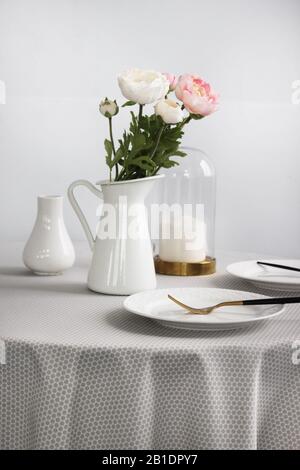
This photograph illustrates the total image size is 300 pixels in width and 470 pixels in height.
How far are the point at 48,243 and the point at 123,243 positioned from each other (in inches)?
10.8

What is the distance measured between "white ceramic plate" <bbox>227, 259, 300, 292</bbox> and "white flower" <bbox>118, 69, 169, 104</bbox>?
45 cm

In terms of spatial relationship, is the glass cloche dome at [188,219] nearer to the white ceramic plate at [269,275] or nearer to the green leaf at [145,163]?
the white ceramic plate at [269,275]

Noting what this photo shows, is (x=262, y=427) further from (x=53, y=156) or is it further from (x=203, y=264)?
(x=53, y=156)

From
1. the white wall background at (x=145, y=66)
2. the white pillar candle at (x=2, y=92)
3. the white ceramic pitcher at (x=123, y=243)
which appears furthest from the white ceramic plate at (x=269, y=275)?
the white pillar candle at (x=2, y=92)

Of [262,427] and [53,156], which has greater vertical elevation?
[53,156]

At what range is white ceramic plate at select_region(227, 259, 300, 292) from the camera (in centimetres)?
162

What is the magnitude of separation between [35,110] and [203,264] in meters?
1.04

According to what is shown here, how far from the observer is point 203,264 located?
1819mm

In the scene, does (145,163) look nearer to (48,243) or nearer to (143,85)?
(143,85)

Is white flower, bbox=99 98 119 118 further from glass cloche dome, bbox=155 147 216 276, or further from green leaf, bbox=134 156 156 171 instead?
glass cloche dome, bbox=155 147 216 276

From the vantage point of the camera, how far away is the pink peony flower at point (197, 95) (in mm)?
1509
